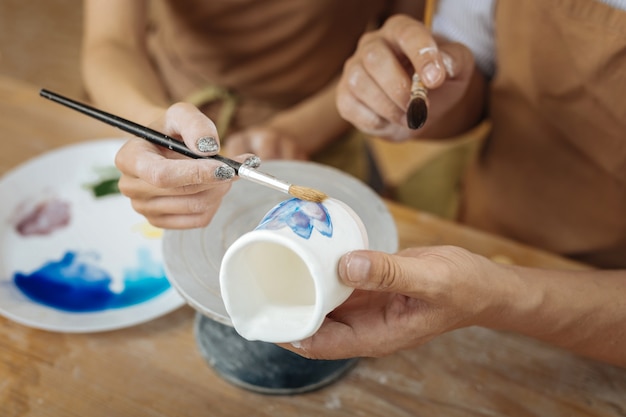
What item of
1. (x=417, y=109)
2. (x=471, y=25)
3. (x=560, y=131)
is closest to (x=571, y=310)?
(x=417, y=109)

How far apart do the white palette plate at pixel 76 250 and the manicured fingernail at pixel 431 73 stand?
1.49 ft

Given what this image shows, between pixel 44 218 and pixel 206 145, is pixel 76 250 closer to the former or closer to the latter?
pixel 44 218

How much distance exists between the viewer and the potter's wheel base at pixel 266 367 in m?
0.76

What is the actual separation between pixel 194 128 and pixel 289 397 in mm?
360

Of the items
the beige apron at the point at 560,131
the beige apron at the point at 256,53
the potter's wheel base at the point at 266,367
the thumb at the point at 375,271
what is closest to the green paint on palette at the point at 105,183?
the beige apron at the point at 256,53

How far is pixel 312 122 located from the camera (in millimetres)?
1258

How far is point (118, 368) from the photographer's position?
2.60 ft

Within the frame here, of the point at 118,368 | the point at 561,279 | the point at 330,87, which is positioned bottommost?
the point at 118,368

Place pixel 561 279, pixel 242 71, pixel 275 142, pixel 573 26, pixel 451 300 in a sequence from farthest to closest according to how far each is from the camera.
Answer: pixel 242 71 → pixel 275 142 → pixel 573 26 → pixel 561 279 → pixel 451 300

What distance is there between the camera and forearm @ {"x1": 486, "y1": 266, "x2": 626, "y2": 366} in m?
0.71

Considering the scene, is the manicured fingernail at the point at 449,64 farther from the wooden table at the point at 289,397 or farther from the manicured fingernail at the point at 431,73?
the wooden table at the point at 289,397

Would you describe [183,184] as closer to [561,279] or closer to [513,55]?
[561,279]

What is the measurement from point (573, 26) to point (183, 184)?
2.13 feet

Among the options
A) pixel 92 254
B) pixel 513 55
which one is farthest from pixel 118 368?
pixel 513 55
